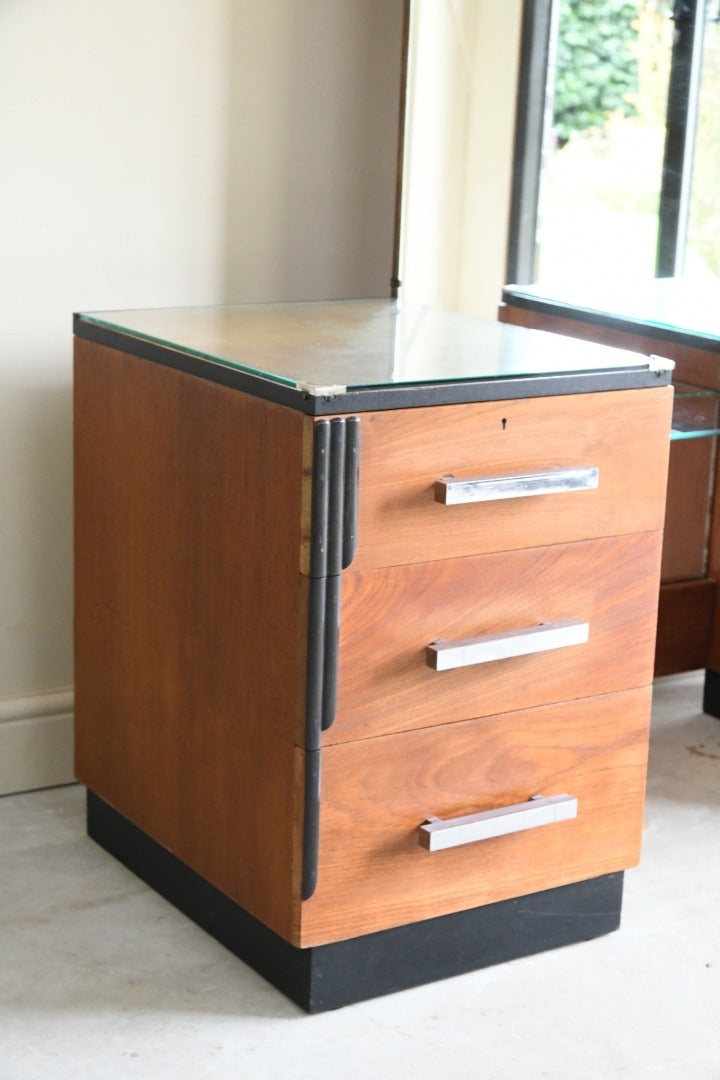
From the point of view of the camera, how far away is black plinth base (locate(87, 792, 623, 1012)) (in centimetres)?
154

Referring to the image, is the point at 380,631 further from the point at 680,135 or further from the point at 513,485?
the point at 680,135

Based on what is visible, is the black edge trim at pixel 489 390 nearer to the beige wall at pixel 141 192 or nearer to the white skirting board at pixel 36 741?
the beige wall at pixel 141 192

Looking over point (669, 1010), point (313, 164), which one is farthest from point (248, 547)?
point (313, 164)

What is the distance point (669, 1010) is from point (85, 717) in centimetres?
79

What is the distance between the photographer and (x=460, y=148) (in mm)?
2010

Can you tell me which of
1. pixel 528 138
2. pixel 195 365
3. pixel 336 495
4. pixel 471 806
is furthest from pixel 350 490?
pixel 528 138

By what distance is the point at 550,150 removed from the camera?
2150 mm

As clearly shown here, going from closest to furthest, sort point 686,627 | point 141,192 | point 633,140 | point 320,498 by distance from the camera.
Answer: point 320,498 → point 141,192 → point 633,140 → point 686,627

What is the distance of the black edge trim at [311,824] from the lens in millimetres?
1449

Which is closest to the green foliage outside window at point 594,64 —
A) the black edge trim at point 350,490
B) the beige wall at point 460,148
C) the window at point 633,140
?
the window at point 633,140

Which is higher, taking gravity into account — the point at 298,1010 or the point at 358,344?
the point at 358,344

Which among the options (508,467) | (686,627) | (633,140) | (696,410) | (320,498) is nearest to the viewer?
(320,498)

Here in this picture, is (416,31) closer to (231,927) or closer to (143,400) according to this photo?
(143,400)

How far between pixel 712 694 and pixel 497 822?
3.31 feet
